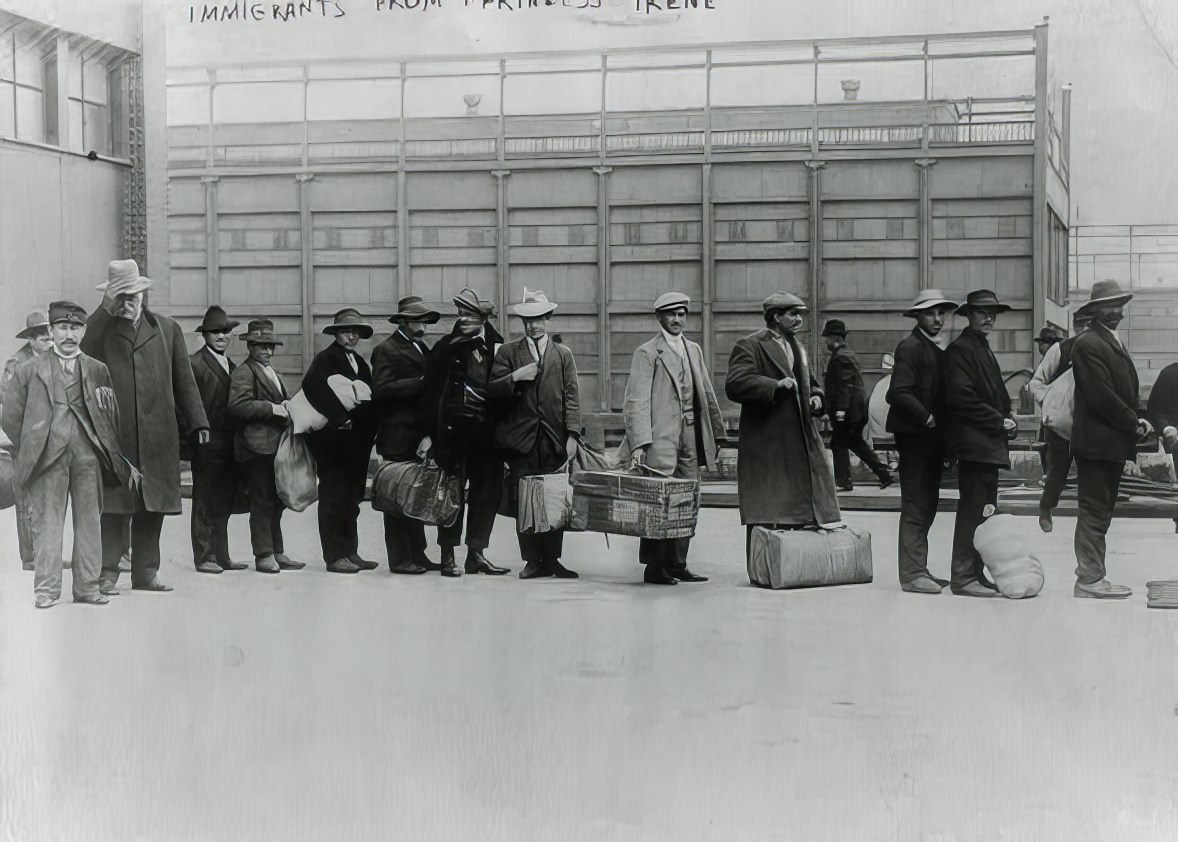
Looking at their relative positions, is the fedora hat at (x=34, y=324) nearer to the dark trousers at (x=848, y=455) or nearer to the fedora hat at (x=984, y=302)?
the fedora hat at (x=984, y=302)

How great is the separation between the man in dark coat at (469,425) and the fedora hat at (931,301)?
241 cm

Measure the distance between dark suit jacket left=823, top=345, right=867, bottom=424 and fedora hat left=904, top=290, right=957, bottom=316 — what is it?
489mm

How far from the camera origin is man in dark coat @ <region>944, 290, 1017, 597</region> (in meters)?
6.62

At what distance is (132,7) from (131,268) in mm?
1353

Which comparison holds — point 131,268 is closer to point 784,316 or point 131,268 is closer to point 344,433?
point 344,433

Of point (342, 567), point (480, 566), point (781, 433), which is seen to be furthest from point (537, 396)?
point (342, 567)

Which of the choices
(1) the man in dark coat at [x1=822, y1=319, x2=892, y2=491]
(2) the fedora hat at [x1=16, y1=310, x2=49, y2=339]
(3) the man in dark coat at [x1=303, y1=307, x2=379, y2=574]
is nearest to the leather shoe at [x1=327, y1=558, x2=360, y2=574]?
(3) the man in dark coat at [x1=303, y1=307, x2=379, y2=574]

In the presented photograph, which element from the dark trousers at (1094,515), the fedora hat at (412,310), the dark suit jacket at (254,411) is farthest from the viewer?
the dark suit jacket at (254,411)

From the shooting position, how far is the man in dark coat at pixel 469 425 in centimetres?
734

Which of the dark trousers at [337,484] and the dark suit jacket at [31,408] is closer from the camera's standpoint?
the dark suit jacket at [31,408]

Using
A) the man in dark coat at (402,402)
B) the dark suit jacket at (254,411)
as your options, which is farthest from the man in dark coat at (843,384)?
the dark suit jacket at (254,411)

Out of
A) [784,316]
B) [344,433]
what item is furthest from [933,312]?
[344,433]

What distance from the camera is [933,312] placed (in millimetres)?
6766

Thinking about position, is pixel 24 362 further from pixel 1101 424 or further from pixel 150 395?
pixel 1101 424
